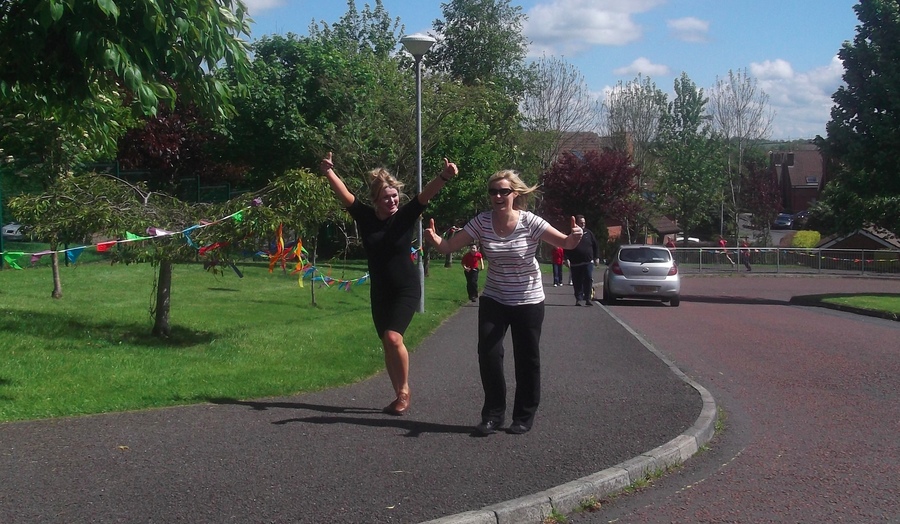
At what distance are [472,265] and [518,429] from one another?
42.9ft

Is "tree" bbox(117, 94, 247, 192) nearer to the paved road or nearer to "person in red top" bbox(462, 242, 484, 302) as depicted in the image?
"person in red top" bbox(462, 242, 484, 302)

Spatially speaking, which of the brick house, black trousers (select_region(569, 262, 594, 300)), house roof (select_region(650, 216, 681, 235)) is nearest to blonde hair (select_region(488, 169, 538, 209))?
black trousers (select_region(569, 262, 594, 300))

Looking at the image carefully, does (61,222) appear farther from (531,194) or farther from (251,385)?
(531,194)

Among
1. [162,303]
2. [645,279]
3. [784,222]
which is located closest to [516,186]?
[162,303]

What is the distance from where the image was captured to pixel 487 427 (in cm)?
658

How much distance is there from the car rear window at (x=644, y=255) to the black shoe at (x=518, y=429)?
15.8 m

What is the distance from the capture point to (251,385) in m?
8.23

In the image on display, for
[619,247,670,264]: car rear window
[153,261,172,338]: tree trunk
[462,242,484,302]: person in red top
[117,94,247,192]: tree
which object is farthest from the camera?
[117,94,247,192]: tree

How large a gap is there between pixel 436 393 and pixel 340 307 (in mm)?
9463

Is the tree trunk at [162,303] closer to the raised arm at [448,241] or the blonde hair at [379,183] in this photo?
the blonde hair at [379,183]

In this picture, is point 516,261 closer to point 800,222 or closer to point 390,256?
point 390,256

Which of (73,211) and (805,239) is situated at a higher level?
(73,211)

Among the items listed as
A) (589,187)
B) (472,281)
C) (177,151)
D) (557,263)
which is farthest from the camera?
(589,187)

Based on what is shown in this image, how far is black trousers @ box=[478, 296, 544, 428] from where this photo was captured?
6.55m
